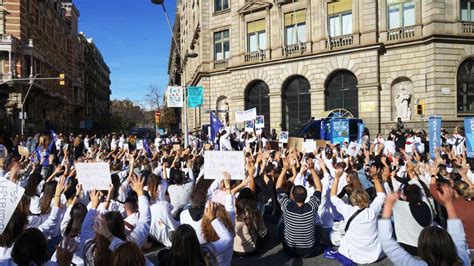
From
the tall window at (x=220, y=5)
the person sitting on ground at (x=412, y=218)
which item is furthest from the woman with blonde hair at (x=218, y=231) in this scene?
the tall window at (x=220, y=5)

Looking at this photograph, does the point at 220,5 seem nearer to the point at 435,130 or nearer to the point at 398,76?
the point at 398,76

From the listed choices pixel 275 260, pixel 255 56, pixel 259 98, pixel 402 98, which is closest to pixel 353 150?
pixel 275 260

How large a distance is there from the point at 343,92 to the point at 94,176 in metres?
26.9

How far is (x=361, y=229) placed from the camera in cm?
567

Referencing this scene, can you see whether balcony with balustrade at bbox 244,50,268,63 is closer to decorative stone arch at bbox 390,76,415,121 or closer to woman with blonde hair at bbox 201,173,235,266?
decorative stone arch at bbox 390,76,415,121

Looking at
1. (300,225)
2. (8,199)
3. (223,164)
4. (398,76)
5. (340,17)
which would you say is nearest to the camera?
(8,199)

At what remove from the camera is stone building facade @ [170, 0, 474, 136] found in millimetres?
27344

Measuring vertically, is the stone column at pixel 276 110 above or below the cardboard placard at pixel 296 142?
above

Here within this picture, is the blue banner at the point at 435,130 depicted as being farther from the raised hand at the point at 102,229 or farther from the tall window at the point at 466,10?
the tall window at the point at 466,10

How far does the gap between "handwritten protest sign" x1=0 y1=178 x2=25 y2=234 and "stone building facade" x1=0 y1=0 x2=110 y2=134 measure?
29.5 metres

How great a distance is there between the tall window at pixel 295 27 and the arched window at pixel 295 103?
3123mm

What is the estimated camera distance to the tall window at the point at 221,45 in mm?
37844

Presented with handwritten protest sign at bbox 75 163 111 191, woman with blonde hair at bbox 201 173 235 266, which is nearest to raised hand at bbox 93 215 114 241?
woman with blonde hair at bbox 201 173 235 266

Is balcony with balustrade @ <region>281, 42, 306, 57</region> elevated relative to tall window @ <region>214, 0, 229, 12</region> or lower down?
lower down
